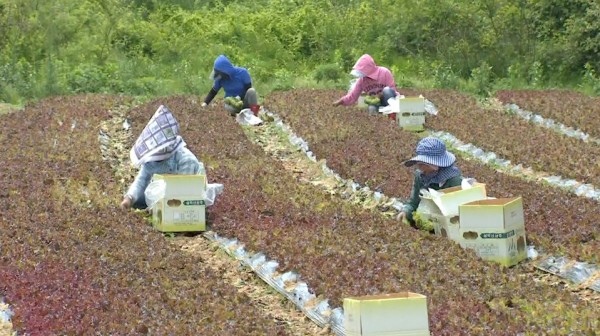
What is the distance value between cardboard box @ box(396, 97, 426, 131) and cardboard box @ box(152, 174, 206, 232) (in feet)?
22.7

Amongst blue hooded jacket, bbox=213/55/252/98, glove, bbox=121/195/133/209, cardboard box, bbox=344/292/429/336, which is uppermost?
cardboard box, bbox=344/292/429/336

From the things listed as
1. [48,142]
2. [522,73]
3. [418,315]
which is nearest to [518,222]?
[418,315]

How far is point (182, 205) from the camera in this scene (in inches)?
389

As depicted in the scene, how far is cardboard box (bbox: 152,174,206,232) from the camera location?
32.2 ft

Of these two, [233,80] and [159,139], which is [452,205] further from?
[233,80]

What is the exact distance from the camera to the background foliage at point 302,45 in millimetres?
23641

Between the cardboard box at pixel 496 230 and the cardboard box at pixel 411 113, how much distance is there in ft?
24.9

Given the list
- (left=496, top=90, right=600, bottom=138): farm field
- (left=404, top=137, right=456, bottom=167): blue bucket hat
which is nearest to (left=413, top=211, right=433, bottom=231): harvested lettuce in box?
(left=404, top=137, right=456, bottom=167): blue bucket hat

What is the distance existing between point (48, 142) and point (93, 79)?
27.8 feet

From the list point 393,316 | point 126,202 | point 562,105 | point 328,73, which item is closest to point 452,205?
point 393,316

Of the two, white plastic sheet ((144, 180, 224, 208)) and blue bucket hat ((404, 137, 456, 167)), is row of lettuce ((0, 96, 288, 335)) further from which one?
blue bucket hat ((404, 137, 456, 167))

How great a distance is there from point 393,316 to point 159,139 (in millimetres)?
4761

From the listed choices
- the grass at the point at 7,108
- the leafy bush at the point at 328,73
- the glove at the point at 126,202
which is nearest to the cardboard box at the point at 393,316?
the glove at the point at 126,202

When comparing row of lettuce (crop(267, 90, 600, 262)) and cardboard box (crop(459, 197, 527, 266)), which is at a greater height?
cardboard box (crop(459, 197, 527, 266))
